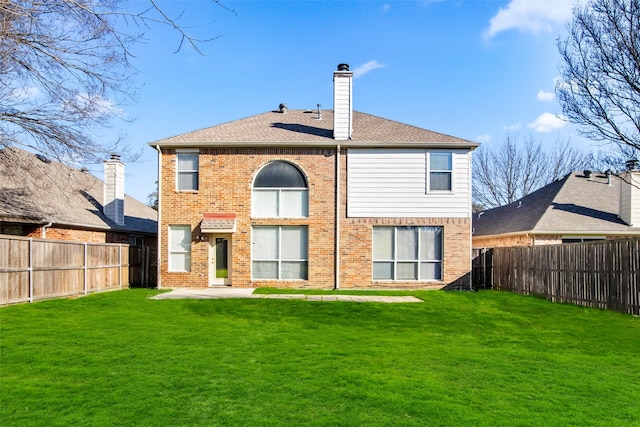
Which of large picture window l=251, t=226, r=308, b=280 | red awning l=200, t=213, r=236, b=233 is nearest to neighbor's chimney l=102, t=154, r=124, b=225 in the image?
red awning l=200, t=213, r=236, b=233

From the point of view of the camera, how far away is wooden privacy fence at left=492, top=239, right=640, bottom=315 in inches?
423

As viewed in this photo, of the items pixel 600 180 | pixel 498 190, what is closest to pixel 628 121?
pixel 600 180

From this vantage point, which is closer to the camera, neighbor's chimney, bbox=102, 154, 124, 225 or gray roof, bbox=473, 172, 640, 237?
gray roof, bbox=473, 172, 640, 237

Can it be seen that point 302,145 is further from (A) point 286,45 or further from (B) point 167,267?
(B) point 167,267

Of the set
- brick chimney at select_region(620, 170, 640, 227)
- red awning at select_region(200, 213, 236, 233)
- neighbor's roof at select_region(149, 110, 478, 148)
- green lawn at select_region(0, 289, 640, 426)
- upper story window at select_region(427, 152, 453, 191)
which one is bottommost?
green lawn at select_region(0, 289, 640, 426)

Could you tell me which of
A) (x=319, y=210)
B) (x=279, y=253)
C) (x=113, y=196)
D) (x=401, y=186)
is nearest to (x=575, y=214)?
(x=401, y=186)

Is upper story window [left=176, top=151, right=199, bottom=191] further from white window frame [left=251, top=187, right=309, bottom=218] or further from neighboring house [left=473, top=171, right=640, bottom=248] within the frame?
neighboring house [left=473, top=171, right=640, bottom=248]

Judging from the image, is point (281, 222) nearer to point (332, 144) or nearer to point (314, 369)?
point (332, 144)

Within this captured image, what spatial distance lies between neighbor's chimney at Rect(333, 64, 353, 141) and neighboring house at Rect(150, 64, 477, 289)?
81mm

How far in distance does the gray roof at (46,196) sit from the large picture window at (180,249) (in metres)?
3.67

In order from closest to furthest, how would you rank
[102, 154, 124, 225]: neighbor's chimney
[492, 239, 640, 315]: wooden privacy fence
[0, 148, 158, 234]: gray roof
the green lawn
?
the green lawn → [492, 239, 640, 315]: wooden privacy fence → [0, 148, 158, 234]: gray roof → [102, 154, 124, 225]: neighbor's chimney

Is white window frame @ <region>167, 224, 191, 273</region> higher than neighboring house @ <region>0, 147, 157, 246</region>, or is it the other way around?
neighboring house @ <region>0, 147, 157, 246</region>

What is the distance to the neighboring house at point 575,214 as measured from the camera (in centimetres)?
1777

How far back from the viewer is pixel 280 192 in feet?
51.7
